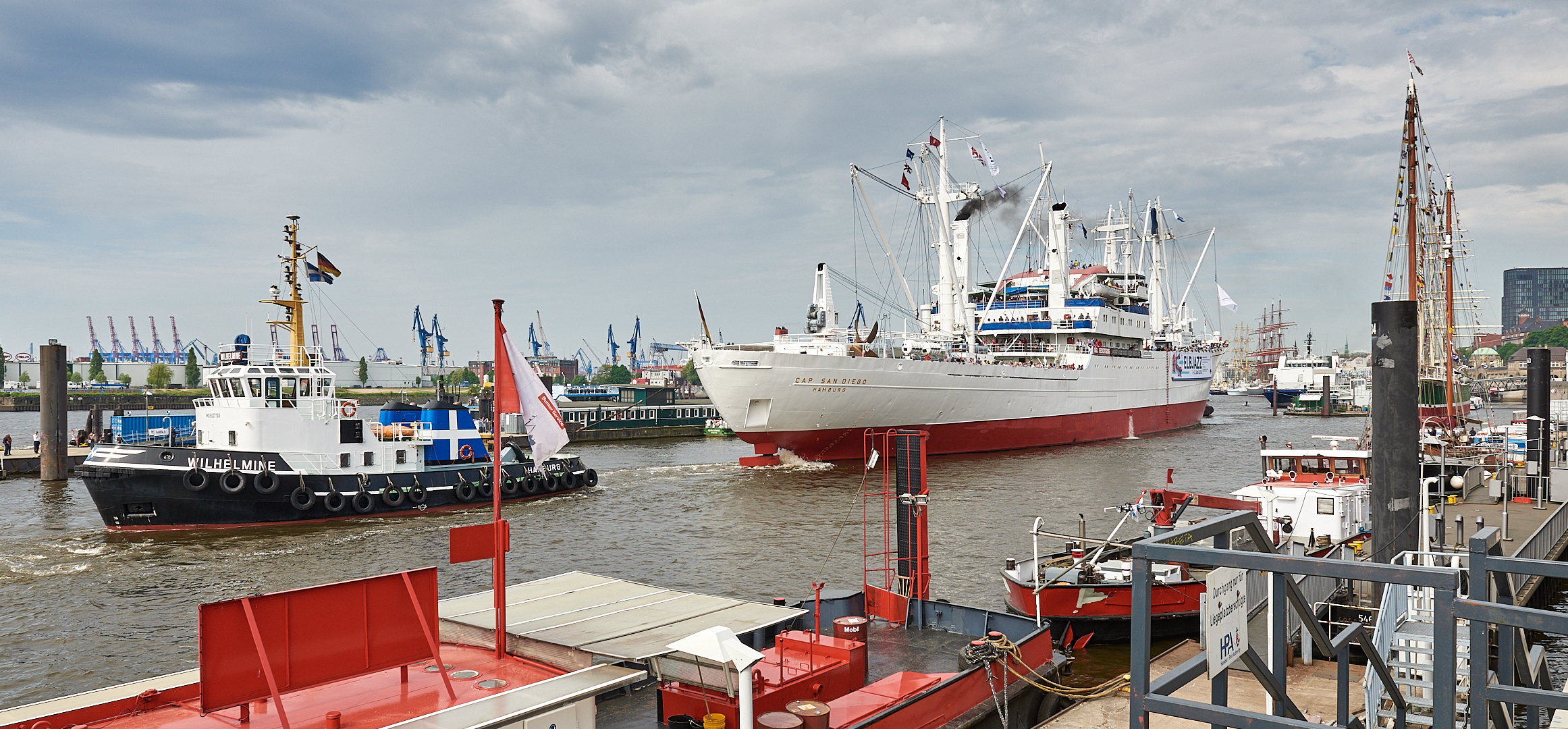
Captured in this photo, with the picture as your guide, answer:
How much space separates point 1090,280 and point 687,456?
2847cm

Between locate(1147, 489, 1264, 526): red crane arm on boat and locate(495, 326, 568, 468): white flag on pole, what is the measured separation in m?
13.2

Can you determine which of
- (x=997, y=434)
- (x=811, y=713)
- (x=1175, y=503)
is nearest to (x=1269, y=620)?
(x=811, y=713)

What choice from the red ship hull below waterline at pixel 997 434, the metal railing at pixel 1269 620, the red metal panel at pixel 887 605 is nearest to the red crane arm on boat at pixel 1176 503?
the red metal panel at pixel 887 605

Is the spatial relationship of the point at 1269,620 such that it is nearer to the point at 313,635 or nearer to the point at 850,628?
the point at 850,628

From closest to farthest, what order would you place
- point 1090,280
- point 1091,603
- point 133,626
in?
point 1091,603
point 133,626
point 1090,280

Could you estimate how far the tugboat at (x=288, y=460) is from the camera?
26.0 m

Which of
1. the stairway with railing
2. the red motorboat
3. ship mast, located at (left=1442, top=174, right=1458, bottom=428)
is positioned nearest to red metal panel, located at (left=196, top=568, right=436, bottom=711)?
the stairway with railing

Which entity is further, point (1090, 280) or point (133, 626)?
point (1090, 280)

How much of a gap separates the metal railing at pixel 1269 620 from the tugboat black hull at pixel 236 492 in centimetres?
2752

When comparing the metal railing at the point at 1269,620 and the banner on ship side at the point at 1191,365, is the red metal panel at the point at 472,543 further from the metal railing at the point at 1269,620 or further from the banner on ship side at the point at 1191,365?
the banner on ship side at the point at 1191,365

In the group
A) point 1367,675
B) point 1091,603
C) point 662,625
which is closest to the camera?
point 1367,675

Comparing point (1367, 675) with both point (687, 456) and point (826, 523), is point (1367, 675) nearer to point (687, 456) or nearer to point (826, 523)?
point (826, 523)

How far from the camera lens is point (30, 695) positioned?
14.3 meters

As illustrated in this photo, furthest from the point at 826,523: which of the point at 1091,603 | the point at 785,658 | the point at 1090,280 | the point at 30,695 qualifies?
the point at 1090,280
